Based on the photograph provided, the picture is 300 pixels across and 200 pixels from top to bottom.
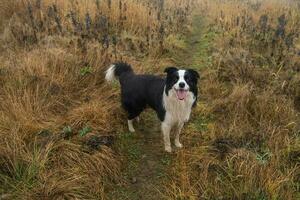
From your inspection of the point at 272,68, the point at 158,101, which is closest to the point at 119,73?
the point at 158,101

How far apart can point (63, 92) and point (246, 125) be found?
242 centimetres

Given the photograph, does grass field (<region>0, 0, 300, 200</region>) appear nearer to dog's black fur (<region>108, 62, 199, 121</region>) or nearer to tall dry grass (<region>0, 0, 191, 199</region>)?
tall dry grass (<region>0, 0, 191, 199</region>)

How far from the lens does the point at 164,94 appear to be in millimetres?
3869

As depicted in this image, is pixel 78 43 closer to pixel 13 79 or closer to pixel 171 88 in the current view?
pixel 13 79

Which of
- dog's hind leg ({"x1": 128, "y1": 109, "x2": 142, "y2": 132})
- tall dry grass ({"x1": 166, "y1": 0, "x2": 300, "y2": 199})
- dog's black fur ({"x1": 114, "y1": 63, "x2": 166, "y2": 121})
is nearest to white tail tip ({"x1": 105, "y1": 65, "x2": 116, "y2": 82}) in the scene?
dog's black fur ({"x1": 114, "y1": 63, "x2": 166, "y2": 121})

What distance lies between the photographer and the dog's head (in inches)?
138

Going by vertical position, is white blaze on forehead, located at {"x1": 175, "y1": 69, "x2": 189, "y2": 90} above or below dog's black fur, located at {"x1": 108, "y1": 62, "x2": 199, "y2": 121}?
above

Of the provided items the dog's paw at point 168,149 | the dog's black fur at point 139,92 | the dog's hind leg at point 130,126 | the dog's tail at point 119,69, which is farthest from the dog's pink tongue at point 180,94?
the dog's tail at point 119,69

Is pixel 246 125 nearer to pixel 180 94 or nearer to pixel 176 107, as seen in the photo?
pixel 176 107

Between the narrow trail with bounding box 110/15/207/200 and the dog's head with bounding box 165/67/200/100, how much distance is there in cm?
79

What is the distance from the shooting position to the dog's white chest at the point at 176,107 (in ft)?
12.3

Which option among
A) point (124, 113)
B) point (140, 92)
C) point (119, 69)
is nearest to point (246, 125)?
point (140, 92)

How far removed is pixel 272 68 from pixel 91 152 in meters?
3.46

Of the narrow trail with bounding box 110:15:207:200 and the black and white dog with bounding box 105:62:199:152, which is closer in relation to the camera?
the narrow trail with bounding box 110:15:207:200
